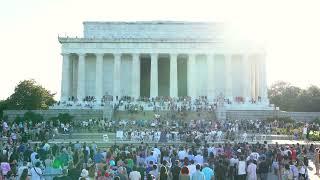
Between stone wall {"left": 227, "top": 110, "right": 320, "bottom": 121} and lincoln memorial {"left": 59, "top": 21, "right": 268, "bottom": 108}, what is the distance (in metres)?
10.3

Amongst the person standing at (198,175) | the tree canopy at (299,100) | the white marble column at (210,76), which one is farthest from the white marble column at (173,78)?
the person standing at (198,175)

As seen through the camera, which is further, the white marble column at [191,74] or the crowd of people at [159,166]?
the white marble column at [191,74]

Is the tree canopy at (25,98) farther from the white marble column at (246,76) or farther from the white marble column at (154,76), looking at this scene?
the white marble column at (246,76)

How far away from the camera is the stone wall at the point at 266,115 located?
72.8 m

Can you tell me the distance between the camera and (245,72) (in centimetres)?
8875

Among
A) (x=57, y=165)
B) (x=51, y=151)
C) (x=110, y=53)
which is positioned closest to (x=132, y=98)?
(x=110, y=53)

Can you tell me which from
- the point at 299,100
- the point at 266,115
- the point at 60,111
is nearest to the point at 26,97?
the point at 60,111

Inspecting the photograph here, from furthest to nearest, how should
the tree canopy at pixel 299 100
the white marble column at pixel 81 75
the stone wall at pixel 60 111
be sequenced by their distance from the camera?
the tree canopy at pixel 299 100 < the white marble column at pixel 81 75 < the stone wall at pixel 60 111

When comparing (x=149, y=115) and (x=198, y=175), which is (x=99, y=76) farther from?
(x=198, y=175)

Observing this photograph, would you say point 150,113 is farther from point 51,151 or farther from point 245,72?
point 51,151

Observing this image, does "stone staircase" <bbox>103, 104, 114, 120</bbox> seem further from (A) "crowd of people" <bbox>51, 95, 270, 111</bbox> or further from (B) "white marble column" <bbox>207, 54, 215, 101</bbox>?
(B) "white marble column" <bbox>207, 54, 215, 101</bbox>

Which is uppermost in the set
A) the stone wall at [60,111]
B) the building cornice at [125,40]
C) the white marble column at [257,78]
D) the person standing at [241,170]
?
the building cornice at [125,40]

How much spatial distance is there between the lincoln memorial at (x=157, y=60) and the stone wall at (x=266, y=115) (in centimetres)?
1026

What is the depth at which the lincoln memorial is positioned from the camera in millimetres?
87875
